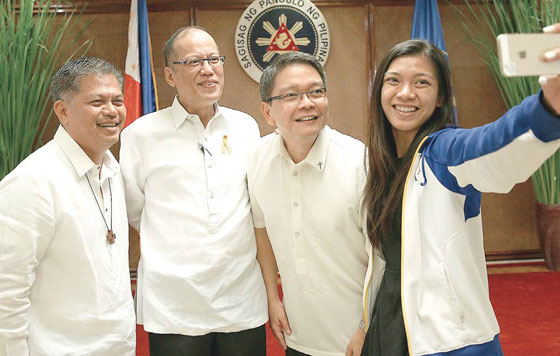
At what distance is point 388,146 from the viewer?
65.5 inches

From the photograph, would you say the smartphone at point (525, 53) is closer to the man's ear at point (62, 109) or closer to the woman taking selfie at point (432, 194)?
the woman taking selfie at point (432, 194)

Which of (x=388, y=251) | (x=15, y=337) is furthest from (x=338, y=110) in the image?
(x=15, y=337)

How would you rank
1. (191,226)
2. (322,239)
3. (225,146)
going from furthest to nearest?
(225,146) < (191,226) < (322,239)

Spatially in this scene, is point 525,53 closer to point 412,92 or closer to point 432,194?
point 432,194

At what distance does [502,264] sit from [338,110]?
6.40 ft

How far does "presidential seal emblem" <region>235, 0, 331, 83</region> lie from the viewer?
456cm

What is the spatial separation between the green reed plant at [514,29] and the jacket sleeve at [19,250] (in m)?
3.68

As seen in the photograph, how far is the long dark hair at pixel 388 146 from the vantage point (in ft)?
5.10

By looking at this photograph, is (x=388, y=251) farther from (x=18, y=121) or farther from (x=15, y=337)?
(x=18, y=121)

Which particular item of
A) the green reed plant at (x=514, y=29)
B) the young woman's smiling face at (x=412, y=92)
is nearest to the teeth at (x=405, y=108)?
the young woman's smiling face at (x=412, y=92)

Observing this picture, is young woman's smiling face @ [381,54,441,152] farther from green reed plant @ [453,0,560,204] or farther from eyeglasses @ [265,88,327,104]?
green reed plant @ [453,0,560,204]

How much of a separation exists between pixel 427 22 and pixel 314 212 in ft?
10.0

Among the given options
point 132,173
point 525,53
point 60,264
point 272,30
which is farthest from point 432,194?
point 272,30

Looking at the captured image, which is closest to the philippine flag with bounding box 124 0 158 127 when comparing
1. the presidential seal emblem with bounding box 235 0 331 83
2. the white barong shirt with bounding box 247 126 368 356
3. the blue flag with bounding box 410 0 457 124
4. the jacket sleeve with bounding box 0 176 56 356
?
the presidential seal emblem with bounding box 235 0 331 83
